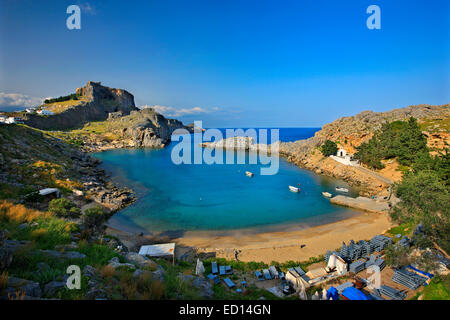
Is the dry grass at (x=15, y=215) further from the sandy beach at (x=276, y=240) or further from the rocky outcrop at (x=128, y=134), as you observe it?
the rocky outcrop at (x=128, y=134)

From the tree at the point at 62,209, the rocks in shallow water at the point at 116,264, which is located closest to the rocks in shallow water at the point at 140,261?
the rocks in shallow water at the point at 116,264

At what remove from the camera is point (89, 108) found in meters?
106

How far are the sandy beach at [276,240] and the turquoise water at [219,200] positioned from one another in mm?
1702

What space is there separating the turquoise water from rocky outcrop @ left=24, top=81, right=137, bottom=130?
183 feet

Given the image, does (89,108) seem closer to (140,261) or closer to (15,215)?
(15,215)

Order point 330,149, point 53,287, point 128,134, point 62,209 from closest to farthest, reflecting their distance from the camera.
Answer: point 53,287 → point 62,209 → point 330,149 → point 128,134

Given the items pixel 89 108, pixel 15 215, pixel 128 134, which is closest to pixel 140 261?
pixel 15 215

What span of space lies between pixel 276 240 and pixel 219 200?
41.6ft

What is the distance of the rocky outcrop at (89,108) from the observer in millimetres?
79312

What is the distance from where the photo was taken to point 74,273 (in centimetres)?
626

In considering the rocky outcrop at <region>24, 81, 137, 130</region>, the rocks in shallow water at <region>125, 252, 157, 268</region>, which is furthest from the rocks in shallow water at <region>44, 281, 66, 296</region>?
the rocky outcrop at <region>24, 81, 137, 130</region>

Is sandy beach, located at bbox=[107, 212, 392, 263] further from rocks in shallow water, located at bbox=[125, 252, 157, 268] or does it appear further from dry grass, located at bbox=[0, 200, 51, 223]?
dry grass, located at bbox=[0, 200, 51, 223]
